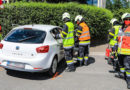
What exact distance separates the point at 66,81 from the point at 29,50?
1433mm

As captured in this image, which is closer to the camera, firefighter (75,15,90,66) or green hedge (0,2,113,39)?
firefighter (75,15,90,66)

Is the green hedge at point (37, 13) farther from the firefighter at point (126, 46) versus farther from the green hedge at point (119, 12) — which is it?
the green hedge at point (119, 12)

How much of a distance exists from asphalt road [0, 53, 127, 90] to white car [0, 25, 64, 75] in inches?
15.7

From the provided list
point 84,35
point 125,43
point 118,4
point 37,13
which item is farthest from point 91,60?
point 118,4

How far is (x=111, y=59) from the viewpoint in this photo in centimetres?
623

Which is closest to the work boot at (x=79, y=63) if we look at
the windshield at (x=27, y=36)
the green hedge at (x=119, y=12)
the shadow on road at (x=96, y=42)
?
the windshield at (x=27, y=36)

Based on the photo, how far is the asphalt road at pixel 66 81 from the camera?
4.14 meters

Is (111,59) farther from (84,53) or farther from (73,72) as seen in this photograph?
(73,72)

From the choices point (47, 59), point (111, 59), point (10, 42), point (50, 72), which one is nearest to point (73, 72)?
Result: point (50, 72)

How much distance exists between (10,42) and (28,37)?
54 centimetres

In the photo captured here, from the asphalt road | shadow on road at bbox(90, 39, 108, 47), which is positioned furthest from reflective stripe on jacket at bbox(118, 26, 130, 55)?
shadow on road at bbox(90, 39, 108, 47)

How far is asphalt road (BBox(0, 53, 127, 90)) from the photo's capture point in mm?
4145

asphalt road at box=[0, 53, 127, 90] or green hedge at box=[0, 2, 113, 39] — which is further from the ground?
green hedge at box=[0, 2, 113, 39]

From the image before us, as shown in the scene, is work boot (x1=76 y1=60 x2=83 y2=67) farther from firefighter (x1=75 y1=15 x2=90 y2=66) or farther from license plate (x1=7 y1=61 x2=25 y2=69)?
license plate (x1=7 y1=61 x2=25 y2=69)
